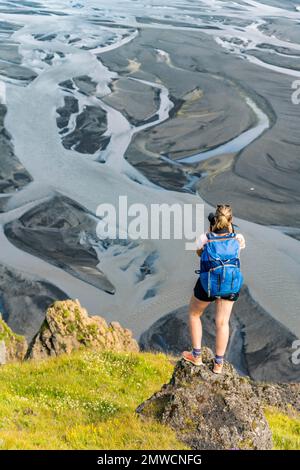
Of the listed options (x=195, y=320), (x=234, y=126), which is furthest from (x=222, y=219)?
(x=234, y=126)

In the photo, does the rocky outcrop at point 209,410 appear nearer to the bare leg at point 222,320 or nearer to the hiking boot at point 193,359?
the hiking boot at point 193,359

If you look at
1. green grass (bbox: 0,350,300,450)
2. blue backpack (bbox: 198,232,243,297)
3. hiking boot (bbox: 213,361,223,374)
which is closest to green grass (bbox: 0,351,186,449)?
green grass (bbox: 0,350,300,450)

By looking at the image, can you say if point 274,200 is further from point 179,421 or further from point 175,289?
point 179,421

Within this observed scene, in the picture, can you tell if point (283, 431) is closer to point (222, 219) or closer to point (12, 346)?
point (222, 219)

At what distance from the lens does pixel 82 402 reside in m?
12.3

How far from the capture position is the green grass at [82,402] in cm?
939

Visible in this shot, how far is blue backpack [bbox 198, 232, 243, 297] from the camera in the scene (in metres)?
9.67

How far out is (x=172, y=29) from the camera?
8812cm

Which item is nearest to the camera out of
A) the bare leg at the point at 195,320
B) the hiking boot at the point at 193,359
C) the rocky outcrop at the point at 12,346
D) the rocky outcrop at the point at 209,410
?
the rocky outcrop at the point at 209,410

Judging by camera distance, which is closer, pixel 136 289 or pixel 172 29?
pixel 136 289

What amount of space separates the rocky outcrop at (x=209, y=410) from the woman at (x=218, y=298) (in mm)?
293

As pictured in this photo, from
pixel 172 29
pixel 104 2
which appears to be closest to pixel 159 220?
pixel 172 29

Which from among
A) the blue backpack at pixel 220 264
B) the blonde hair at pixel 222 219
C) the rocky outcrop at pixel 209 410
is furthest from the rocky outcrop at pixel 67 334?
the blonde hair at pixel 222 219
